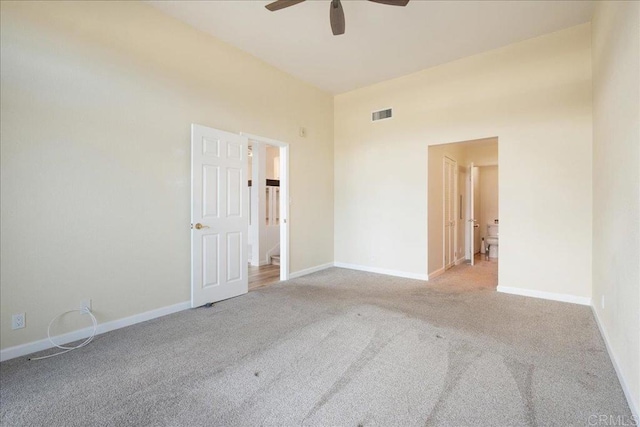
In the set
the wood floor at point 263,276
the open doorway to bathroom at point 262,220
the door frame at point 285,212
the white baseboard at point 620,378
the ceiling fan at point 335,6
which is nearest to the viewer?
the white baseboard at point 620,378

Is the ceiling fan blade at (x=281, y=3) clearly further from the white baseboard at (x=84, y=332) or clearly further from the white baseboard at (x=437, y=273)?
the white baseboard at (x=437, y=273)

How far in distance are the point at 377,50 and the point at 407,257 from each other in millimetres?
3185

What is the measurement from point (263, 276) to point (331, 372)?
3206mm

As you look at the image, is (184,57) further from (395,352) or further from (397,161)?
(395,352)

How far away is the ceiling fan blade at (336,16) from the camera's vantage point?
256cm

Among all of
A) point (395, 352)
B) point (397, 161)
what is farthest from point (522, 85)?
point (395, 352)

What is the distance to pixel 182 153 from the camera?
337 centimetres

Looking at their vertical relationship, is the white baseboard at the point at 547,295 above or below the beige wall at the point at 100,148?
below

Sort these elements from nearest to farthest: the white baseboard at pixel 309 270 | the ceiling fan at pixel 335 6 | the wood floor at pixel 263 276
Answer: the ceiling fan at pixel 335 6 < the wood floor at pixel 263 276 < the white baseboard at pixel 309 270

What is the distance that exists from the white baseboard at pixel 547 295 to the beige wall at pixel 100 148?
164 inches

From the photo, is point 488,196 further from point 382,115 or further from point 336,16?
point 336,16

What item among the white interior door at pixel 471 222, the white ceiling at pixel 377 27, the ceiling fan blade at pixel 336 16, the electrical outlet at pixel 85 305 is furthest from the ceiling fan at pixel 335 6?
the white interior door at pixel 471 222

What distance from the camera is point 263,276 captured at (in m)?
5.10

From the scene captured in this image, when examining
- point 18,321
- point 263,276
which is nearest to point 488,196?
point 263,276
